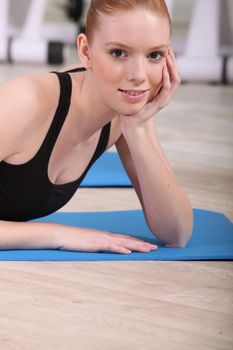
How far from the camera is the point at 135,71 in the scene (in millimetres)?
1936

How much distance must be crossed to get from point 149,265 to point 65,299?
331 millimetres

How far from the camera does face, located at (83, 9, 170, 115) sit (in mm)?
1932

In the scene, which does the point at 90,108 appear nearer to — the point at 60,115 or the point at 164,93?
the point at 60,115

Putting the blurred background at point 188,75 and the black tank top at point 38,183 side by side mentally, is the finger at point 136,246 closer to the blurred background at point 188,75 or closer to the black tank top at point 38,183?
the black tank top at point 38,183

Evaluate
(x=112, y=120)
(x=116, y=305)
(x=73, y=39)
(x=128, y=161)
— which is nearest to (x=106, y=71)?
(x=112, y=120)

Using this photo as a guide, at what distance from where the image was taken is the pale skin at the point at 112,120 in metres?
1.95

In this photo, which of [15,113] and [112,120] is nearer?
[15,113]

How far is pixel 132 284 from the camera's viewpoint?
2014 millimetres

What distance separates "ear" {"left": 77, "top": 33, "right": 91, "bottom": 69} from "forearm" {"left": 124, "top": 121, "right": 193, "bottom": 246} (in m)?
0.19

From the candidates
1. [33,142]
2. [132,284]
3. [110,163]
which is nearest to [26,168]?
[33,142]

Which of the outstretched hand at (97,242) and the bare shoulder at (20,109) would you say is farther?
the outstretched hand at (97,242)

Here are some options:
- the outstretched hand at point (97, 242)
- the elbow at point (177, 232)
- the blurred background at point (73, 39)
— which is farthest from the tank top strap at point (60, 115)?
the blurred background at point (73, 39)

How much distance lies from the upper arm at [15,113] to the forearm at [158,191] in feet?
0.80

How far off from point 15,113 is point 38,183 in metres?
0.21
